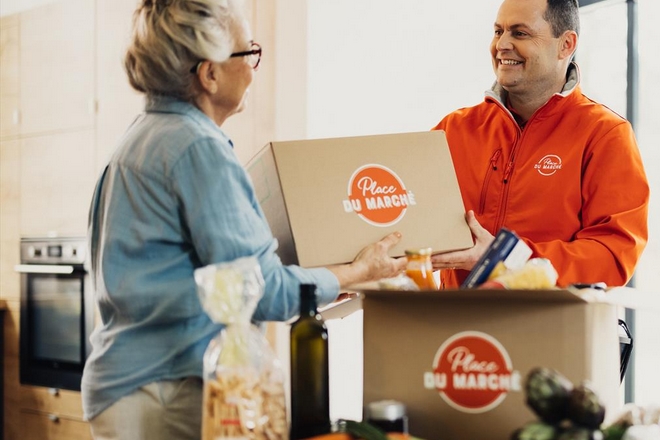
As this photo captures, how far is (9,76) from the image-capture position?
444 centimetres

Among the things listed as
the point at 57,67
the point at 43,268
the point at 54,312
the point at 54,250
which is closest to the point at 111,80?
the point at 57,67

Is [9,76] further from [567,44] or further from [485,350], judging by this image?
[485,350]

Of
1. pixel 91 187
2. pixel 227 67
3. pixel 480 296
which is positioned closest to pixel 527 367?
pixel 480 296

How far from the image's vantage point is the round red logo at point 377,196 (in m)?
1.50

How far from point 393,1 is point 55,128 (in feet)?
6.36

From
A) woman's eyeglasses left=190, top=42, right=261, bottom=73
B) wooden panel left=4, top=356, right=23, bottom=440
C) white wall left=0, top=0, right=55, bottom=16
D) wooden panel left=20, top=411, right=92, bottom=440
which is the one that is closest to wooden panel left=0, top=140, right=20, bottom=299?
wooden panel left=4, top=356, right=23, bottom=440

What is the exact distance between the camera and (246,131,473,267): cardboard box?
1467 mm

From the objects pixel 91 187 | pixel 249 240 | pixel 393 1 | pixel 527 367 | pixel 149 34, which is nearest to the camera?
pixel 527 367

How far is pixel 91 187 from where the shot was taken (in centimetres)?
393

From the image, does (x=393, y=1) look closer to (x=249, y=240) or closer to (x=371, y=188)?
(x=371, y=188)

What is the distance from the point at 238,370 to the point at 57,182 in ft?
11.0

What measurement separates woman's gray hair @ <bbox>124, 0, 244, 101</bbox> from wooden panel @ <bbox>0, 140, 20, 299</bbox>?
3.23 metres

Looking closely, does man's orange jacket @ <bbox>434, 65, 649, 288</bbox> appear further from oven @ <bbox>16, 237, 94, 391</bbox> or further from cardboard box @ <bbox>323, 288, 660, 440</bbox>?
oven @ <bbox>16, 237, 94, 391</bbox>

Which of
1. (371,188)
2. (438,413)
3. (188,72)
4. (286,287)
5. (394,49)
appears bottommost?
(438,413)
